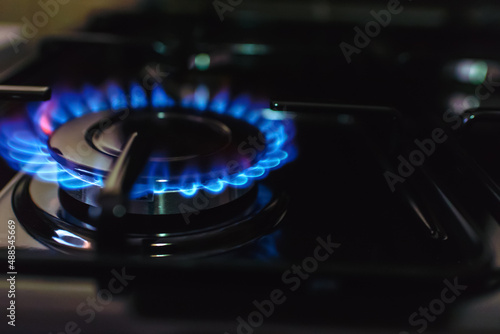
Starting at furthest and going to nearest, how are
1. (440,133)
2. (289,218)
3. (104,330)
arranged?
(440,133)
(289,218)
(104,330)

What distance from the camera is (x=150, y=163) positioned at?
18.2 inches

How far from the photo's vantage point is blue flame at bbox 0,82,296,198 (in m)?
0.44

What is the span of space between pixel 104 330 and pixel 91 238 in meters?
0.10

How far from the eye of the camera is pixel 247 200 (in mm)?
488

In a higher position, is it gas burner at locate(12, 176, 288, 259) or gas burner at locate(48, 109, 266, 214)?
gas burner at locate(48, 109, 266, 214)

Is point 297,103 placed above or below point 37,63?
above

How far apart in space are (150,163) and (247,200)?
96 millimetres

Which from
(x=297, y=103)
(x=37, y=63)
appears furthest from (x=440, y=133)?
(x=37, y=63)

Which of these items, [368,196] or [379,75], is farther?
[379,75]

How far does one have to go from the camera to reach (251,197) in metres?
0.49

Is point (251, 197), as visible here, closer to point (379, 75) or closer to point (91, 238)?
point (91, 238)

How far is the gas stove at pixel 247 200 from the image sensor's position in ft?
1.26

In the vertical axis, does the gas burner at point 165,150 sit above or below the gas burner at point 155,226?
above

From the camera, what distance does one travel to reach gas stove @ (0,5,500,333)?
15.1 inches
